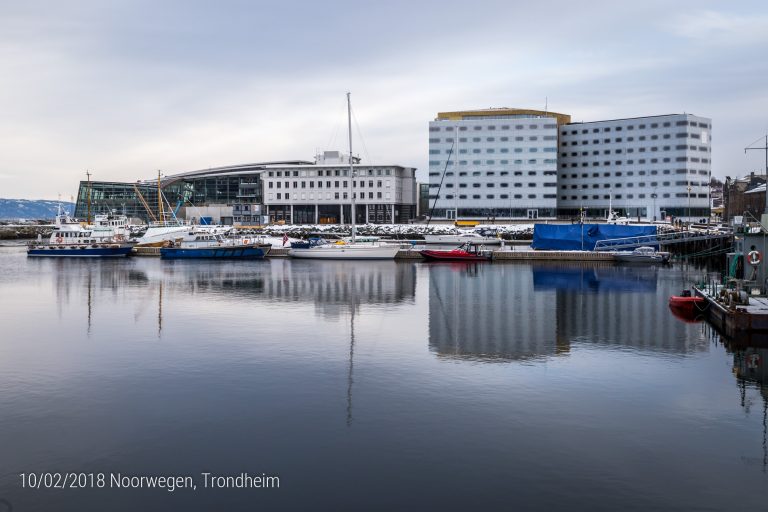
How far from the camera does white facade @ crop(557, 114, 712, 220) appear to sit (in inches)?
5571

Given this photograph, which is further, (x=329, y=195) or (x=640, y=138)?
(x=640, y=138)

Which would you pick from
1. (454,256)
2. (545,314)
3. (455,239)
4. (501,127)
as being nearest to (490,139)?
(501,127)

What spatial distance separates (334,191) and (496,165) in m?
36.2

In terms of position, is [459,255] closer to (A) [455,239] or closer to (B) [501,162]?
(A) [455,239]

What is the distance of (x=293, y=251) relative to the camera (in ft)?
294

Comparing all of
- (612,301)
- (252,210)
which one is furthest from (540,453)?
(252,210)

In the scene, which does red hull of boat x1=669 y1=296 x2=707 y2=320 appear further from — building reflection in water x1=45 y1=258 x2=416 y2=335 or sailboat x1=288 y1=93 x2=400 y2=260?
sailboat x1=288 y1=93 x2=400 y2=260

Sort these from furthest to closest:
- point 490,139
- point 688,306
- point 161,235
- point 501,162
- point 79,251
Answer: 1. point 490,139
2. point 501,162
3. point 161,235
4. point 79,251
5. point 688,306

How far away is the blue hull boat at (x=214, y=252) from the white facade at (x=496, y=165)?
61.7 m

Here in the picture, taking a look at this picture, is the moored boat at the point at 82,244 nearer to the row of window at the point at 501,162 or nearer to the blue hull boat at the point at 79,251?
the blue hull boat at the point at 79,251

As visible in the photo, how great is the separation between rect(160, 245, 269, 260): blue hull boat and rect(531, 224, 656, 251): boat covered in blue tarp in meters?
38.6

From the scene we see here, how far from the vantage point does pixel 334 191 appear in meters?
144

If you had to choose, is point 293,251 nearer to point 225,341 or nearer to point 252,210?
point 225,341

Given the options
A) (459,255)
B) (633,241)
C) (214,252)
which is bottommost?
(459,255)
